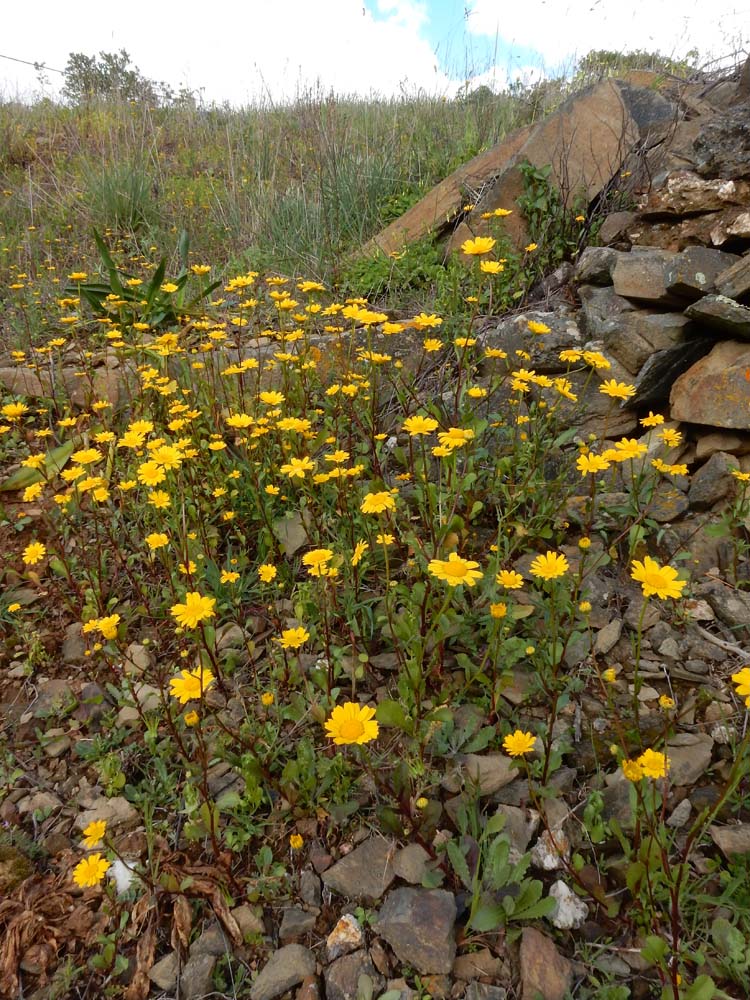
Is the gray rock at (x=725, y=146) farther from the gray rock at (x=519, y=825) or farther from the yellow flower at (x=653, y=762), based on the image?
the gray rock at (x=519, y=825)

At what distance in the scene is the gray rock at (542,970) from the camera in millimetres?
1230

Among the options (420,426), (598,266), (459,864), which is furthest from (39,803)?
(598,266)

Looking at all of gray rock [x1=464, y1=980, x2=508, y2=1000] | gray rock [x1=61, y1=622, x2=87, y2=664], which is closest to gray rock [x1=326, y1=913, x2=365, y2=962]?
gray rock [x1=464, y1=980, x2=508, y2=1000]

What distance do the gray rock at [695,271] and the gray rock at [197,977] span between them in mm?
2829

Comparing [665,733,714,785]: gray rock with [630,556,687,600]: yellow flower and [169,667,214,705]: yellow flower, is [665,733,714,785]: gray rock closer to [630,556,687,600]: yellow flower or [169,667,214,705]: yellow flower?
[630,556,687,600]: yellow flower

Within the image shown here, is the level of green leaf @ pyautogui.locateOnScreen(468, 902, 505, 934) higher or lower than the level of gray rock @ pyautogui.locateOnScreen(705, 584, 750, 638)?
lower

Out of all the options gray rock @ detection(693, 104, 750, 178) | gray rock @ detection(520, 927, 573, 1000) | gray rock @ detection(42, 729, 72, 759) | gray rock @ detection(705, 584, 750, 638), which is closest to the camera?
gray rock @ detection(520, 927, 573, 1000)

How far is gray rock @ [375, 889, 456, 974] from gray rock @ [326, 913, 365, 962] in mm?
45

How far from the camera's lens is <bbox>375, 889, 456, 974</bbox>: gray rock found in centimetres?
129

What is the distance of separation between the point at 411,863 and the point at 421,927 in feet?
0.49

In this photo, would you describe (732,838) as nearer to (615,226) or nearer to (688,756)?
(688,756)

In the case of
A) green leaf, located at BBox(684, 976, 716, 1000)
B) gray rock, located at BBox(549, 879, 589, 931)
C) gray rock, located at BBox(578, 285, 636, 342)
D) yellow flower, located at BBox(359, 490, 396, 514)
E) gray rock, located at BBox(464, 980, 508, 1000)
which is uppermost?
gray rock, located at BBox(578, 285, 636, 342)

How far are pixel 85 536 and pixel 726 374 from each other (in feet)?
8.75

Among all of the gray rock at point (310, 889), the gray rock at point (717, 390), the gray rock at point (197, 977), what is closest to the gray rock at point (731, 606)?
the gray rock at point (717, 390)
